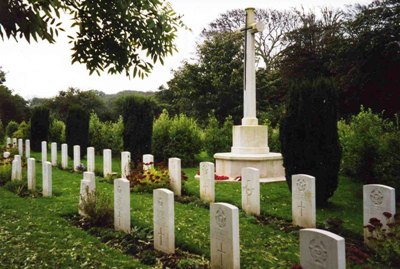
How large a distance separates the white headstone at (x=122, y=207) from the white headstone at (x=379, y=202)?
12.7 feet

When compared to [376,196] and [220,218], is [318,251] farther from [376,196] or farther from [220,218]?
[376,196]

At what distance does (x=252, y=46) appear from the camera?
12.9m

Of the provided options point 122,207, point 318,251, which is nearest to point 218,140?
point 122,207

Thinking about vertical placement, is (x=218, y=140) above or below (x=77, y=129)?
below

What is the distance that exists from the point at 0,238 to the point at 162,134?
1174 centimetres

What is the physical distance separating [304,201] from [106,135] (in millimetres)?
16710

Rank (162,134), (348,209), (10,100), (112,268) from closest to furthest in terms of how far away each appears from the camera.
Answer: (112,268)
(348,209)
(162,134)
(10,100)

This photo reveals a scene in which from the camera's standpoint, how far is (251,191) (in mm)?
7797

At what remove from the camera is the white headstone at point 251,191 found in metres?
7.75

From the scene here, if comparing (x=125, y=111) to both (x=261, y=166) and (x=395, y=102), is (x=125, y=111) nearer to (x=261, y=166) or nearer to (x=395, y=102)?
(x=261, y=166)

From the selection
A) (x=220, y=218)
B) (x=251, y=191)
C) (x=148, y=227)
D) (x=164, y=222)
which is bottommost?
(x=148, y=227)

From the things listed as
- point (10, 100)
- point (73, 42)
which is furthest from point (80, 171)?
point (10, 100)

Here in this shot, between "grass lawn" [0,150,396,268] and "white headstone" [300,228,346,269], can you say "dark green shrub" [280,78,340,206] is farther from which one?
"white headstone" [300,228,346,269]

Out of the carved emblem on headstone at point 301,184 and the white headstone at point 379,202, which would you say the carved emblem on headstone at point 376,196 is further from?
the carved emblem on headstone at point 301,184
